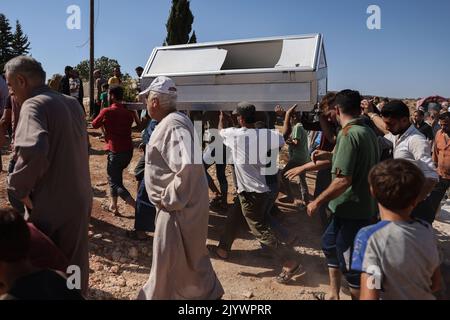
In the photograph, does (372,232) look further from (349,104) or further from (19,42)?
(19,42)

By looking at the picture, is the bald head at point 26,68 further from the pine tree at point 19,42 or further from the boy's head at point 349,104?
the pine tree at point 19,42

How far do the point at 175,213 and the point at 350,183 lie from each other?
1.24m

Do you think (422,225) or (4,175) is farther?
(4,175)

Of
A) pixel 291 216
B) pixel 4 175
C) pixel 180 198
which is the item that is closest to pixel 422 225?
pixel 180 198

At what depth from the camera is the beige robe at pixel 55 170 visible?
87.8 inches

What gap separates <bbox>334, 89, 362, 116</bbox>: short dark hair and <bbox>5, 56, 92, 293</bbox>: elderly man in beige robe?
6.26 feet

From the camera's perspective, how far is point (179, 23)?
27172 mm

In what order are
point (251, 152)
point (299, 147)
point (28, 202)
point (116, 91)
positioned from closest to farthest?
point (28, 202) < point (251, 152) < point (116, 91) < point (299, 147)

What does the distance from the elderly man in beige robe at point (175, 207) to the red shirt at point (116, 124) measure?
2.22 metres

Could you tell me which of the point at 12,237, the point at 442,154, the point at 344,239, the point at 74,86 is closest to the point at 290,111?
the point at 344,239

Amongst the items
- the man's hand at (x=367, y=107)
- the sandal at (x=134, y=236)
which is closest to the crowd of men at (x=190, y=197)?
the man's hand at (x=367, y=107)
